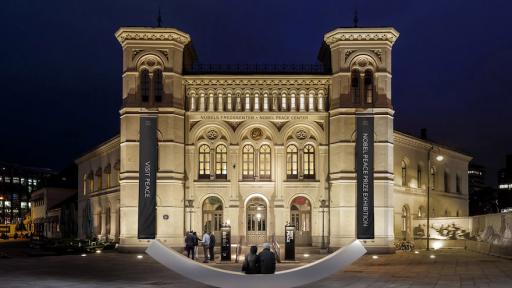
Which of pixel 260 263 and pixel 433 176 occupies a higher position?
pixel 433 176

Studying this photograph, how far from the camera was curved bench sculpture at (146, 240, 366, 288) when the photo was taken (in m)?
19.0

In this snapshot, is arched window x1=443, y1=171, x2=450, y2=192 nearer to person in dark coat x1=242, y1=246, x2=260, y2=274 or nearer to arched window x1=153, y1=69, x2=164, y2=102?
arched window x1=153, y1=69, x2=164, y2=102

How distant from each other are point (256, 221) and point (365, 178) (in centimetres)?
833

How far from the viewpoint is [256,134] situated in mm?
54219

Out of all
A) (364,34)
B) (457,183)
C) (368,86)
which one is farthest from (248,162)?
(457,183)

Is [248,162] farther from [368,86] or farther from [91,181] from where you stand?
[91,181]

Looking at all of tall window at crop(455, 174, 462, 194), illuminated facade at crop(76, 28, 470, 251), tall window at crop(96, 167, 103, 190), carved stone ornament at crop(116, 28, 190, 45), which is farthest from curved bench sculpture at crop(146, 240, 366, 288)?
tall window at crop(455, 174, 462, 194)

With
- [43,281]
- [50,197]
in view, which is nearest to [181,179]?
[43,281]

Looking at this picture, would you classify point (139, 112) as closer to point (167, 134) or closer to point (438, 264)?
point (167, 134)

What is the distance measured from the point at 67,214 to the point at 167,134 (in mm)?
37479

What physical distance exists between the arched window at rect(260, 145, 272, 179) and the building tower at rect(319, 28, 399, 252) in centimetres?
435

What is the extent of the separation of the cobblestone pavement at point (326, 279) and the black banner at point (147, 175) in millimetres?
9811

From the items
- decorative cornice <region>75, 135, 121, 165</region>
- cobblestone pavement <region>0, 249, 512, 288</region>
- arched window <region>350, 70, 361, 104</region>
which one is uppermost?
arched window <region>350, 70, 361, 104</region>

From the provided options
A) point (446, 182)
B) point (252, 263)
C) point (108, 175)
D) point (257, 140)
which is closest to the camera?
point (252, 263)
